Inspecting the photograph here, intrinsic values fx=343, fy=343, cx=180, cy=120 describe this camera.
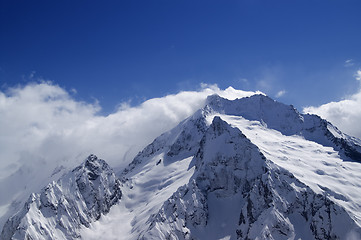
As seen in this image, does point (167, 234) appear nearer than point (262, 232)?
No

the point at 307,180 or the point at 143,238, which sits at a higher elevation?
the point at 143,238

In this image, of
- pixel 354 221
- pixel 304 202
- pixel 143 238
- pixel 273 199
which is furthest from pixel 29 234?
pixel 354 221

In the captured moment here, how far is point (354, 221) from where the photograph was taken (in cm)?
16625

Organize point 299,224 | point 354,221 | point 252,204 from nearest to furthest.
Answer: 1. point 354,221
2. point 299,224
3. point 252,204

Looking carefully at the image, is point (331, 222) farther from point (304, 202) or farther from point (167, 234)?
point (167, 234)

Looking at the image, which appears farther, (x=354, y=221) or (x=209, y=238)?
(x=209, y=238)

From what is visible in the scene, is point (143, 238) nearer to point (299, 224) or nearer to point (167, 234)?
point (167, 234)

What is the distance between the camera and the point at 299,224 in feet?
598

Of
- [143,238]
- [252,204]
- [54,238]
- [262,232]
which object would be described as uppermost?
[54,238]

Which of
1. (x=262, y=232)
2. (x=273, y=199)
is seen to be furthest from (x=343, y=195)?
(x=262, y=232)

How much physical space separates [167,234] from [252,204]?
51.1 m

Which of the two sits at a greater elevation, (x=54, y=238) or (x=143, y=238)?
(x=54, y=238)

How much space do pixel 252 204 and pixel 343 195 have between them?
160 ft

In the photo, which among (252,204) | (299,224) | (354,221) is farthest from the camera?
(252,204)
